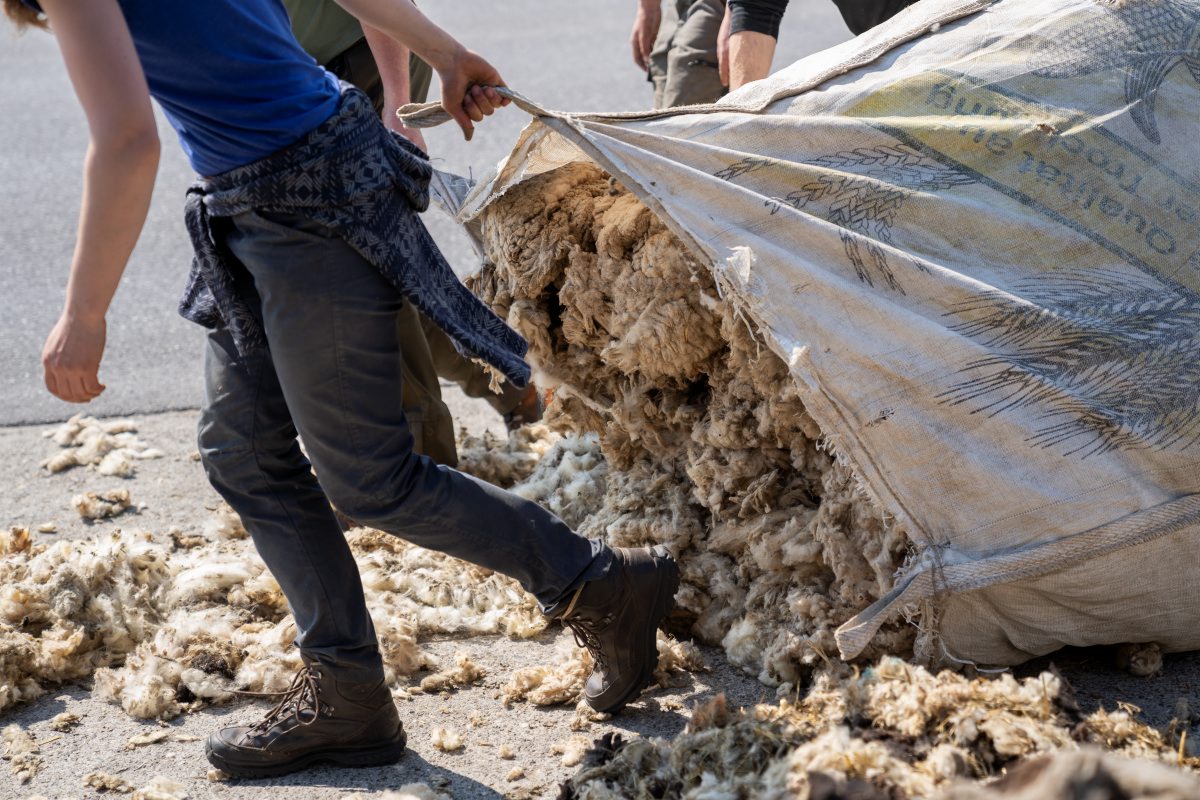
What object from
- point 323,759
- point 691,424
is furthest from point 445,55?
point 323,759

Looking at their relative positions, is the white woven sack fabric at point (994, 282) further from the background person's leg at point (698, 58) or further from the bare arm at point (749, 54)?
the background person's leg at point (698, 58)

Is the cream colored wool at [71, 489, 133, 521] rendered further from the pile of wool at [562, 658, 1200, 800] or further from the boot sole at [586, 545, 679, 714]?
the pile of wool at [562, 658, 1200, 800]

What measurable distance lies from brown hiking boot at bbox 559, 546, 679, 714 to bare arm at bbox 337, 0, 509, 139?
1005 mm

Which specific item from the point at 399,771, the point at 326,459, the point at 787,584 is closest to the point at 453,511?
the point at 326,459

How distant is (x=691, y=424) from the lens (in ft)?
9.86

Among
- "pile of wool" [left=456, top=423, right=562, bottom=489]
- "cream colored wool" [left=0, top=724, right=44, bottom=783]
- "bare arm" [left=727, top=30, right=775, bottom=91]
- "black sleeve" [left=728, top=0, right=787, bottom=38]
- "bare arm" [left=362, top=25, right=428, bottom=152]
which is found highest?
"black sleeve" [left=728, top=0, right=787, bottom=38]

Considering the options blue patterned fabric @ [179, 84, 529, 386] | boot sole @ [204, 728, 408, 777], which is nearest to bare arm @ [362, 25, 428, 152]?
blue patterned fabric @ [179, 84, 529, 386]

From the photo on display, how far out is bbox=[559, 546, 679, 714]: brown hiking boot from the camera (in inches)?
101

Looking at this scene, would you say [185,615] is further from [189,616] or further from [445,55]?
[445,55]

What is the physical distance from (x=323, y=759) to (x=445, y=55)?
4.92 ft

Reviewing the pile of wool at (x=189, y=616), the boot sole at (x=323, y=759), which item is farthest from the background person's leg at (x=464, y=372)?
the boot sole at (x=323, y=759)

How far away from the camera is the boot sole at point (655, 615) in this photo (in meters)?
2.61

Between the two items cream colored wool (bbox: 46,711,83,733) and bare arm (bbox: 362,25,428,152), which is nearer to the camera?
cream colored wool (bbox: 46,711,83,733)

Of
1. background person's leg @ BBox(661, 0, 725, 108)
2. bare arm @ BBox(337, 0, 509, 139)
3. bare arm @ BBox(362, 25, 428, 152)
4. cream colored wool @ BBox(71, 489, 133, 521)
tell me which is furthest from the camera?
background person's leg @ BBox(661, 0, 725, 108)
